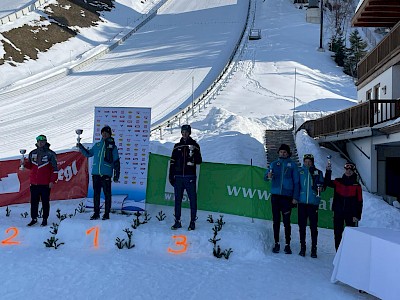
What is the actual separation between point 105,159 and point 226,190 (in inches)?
103

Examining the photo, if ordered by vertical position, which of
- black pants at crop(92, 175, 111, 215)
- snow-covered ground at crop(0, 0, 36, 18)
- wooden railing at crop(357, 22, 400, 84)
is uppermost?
snow-covered ground at crop(0, 0, 36, 18)

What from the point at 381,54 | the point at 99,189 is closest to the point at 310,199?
the point at 99,189

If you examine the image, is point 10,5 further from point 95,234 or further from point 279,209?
point 279,209

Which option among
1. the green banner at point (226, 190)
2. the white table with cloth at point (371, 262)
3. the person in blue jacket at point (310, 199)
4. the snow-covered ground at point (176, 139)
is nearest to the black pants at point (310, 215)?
the person in blue jacket at point (310, 199)

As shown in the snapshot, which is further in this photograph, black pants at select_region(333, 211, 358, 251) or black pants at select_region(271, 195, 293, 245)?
black pants at select_region(271, 195, 293, 245)

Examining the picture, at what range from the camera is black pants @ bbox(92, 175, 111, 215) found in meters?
8.75

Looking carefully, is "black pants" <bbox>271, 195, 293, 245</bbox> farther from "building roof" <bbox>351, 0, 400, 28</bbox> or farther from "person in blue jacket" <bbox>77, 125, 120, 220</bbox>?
"building roof" <bbox>351, 0, 400, 28</bbox>

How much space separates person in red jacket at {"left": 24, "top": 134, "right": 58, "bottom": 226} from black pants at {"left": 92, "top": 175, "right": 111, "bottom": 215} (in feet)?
2.57

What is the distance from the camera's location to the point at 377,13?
19.2 m

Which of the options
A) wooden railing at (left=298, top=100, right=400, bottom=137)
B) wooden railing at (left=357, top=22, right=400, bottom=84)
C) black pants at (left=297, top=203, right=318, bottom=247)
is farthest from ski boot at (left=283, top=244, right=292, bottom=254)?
wooden railing at (left=357, top=22, right=400, bottom=84)

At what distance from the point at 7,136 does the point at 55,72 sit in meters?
17.2

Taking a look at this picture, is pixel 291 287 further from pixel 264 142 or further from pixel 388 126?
pixel 264 142

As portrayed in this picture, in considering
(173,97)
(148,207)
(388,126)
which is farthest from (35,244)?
(173,97)

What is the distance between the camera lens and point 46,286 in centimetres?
612
